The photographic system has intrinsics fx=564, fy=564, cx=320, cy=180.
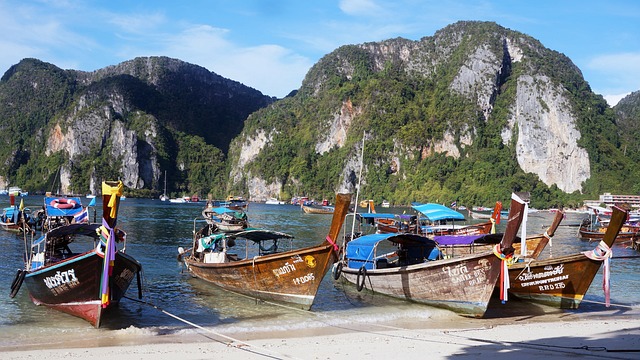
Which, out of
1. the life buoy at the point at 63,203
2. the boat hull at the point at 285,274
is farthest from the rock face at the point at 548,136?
the boat hull at the point at 285,274

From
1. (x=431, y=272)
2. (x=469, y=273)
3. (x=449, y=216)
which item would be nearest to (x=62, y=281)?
(x=431, y=272)

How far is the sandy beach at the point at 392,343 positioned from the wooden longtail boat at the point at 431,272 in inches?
34.4

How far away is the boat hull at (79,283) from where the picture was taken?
46.3 ft

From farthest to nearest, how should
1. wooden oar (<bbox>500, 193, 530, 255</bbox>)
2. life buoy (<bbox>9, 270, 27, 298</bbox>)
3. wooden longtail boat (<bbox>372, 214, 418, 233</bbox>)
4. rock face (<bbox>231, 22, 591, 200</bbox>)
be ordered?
1. rock face (<bbox>231, 22, 591, 200</bbox>)
2. wooden longtail boat (<bbox>372, 214, 418, 233</bbox>)
3. life buoy (<bbox>9, 270, 27, 298</bbox>)
4. wooden oar (<bbox>500, 193, 530, 255</bbox>)

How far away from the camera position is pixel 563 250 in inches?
1554

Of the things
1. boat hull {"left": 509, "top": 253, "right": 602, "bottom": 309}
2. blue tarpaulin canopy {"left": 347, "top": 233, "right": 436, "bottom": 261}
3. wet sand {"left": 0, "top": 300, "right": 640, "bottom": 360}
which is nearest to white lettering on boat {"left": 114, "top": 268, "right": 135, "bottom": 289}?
wet sand {"left": 0, "top": 300, "right": 640, "bottom": 360}

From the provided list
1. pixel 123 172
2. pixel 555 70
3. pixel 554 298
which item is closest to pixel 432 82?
pixel 555 70

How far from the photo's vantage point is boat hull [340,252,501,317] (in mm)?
15680

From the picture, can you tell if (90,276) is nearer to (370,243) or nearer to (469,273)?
(370,243)

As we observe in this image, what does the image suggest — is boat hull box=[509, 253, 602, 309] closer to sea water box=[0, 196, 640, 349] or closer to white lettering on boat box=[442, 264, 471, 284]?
sea water box=[0, 196, 640, 349]

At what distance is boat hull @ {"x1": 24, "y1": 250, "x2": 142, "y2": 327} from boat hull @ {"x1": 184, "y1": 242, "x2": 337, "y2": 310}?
11.6ft

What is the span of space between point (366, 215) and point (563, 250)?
551 inches

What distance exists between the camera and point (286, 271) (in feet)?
56.0

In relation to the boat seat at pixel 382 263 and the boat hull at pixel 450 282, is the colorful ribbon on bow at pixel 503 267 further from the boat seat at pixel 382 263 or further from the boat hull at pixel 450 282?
the boat seat at pixel 382 263
